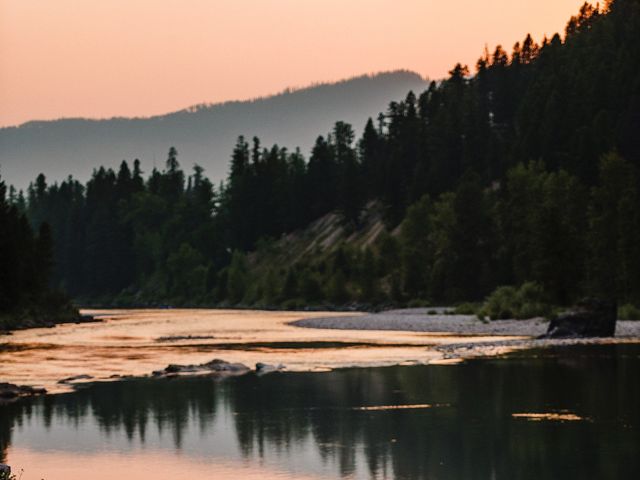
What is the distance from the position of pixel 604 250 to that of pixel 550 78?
72.8 m

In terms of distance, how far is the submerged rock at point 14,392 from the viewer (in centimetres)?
4200

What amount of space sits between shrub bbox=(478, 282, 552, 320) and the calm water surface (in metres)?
43.1

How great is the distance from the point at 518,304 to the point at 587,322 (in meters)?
28.3

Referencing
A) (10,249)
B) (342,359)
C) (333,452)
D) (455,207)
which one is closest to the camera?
(333,452)

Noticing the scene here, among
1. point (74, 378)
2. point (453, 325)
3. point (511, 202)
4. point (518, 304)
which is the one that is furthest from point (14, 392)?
point (511, 202)

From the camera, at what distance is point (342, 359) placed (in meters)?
58.7

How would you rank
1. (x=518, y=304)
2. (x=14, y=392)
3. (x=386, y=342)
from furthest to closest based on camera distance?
(x=518, y=304), (x=386, y=342), (x=14, y=392)

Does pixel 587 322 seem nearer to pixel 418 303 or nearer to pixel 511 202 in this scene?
pixel 511 202

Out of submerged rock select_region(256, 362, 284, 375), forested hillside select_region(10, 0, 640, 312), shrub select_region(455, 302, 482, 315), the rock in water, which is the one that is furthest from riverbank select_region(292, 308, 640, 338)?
submerged rock select_region(256, 362, 284, 375)

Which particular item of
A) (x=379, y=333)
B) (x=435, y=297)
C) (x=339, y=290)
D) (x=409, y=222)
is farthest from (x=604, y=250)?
(x=339, y=290)

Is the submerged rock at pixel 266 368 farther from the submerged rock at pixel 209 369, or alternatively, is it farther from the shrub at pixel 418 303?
the shrub at pixel 418 303

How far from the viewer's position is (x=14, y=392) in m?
42.8

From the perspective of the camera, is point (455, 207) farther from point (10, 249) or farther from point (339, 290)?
point (10, 249)

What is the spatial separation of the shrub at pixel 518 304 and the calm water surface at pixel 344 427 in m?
43.1
